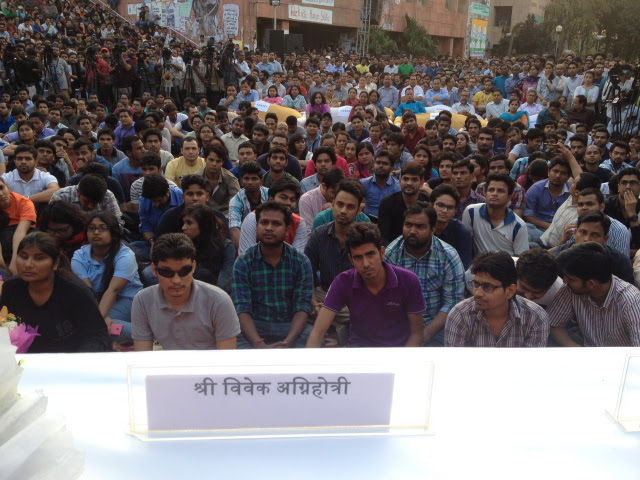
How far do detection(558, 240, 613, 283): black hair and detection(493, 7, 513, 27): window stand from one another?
144 feet

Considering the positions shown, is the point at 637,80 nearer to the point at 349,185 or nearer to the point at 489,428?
the point at 349,185

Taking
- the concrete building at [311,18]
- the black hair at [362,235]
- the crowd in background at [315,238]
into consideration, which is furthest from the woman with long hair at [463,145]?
the concrete building at [311,18]

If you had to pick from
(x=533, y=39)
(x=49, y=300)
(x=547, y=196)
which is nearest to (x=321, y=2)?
(x=533, y=39)

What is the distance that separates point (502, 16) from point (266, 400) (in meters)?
47.0

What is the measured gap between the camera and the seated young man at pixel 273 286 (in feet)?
Result: 10.5

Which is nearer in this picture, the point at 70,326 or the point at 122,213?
the point at 70,326

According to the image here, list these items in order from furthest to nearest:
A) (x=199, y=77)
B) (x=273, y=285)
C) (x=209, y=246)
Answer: (x=199, y=77), (x=209, y=246), (x=273, y=285)

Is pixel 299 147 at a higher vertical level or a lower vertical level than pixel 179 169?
higher

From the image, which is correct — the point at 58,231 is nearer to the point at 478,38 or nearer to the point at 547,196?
the point at 547,196

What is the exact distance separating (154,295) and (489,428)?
184cm

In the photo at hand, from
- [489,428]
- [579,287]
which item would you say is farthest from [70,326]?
[579,287]

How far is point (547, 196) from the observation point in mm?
5262

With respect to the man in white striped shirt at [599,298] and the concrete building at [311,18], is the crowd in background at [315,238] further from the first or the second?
the concrete building at [311,18]

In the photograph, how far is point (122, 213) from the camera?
16.5 ft
